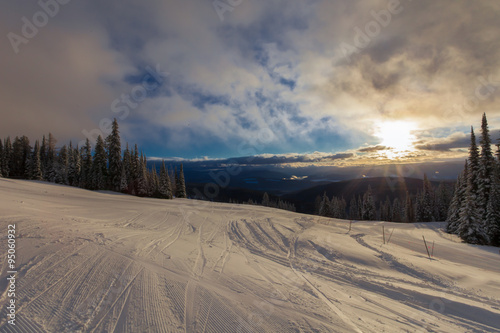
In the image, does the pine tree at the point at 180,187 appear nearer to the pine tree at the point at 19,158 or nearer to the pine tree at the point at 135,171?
the pine tree at the point at 135,171

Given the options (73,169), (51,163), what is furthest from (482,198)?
(51,163)

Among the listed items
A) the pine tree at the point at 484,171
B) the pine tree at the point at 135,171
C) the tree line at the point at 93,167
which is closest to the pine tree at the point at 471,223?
the pine tree at the point at 484,171

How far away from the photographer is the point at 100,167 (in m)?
38.0

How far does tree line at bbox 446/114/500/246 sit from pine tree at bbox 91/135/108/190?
54.8 meters

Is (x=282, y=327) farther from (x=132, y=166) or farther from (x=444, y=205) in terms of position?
(x=444, y=205)

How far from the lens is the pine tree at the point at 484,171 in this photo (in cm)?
2245

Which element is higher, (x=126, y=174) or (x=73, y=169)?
(x=73, y=169)

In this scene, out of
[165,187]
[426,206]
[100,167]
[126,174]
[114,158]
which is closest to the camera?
[114,158]

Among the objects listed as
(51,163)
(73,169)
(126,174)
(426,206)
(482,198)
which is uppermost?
(51,163)

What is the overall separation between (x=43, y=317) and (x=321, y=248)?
10738 mm

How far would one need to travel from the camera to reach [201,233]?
11.8 m

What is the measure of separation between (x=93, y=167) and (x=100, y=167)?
2813 mm

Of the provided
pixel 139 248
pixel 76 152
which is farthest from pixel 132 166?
pixel 139 248

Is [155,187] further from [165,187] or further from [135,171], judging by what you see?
[165,187]
